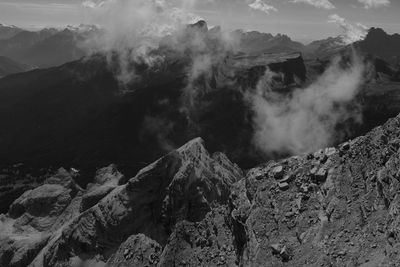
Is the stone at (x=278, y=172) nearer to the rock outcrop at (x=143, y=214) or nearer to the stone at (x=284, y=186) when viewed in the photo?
the stone at (x=284, y=186)

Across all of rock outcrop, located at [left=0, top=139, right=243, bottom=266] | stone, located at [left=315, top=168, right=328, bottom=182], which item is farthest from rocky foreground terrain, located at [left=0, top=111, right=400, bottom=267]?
rock outcrop, located at [left=0, top=139, right=243, bottom=266]

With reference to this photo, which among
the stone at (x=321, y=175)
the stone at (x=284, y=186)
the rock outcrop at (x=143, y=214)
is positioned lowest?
the rock outcrop at (x=143, y=214)

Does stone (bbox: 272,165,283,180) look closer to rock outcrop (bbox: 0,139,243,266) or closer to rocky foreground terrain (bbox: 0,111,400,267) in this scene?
rocky foreground terrain (bbox: 0,111,400,267)

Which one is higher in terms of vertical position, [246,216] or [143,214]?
[246,216]

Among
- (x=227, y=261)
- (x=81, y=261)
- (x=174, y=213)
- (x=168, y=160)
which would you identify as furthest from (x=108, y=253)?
(x=227, y=261)

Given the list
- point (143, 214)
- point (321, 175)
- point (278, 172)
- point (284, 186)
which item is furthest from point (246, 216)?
point (143, 214)

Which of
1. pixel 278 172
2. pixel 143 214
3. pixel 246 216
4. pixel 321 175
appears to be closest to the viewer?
pixel 321 175

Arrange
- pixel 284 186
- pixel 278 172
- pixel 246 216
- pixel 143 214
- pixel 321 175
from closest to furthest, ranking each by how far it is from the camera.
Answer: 1. pixel 321 175
2. pixel 284 186
3. pixel 246 216
4. pixel 278 172
5. pixel 143 214

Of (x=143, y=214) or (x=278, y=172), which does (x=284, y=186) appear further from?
(x=143, y=214)

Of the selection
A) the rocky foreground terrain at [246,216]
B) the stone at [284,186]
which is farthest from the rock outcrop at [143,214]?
the stone at [284,186]
